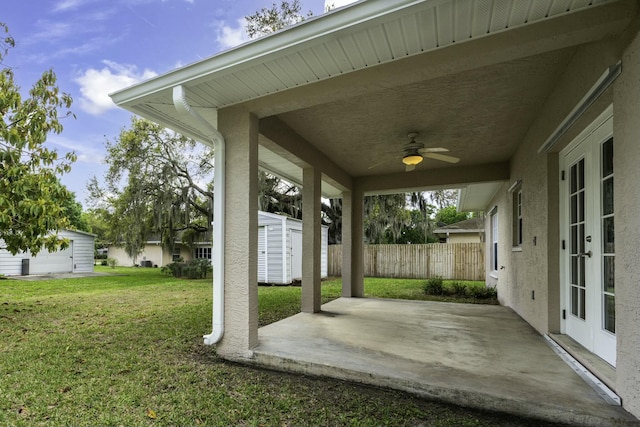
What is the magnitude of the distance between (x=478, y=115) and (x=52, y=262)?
1777 centimetres

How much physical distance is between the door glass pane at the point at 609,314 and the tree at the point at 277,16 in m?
11.3

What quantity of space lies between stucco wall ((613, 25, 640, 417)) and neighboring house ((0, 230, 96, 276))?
51.8 feet

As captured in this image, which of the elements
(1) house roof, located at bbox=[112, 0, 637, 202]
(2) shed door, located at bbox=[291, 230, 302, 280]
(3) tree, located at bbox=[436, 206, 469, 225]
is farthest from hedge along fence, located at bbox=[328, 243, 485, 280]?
(3) tree, located at bbox=[436, 206, 469, 225]

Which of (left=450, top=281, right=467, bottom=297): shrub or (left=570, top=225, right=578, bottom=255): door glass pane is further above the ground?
(left=570, top=225, right=578, bottom=255): door glass pane

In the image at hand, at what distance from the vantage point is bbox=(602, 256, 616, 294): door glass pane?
2.68 m

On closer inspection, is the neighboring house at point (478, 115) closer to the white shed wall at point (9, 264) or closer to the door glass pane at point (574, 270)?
the door glass pane at point (574, 270)

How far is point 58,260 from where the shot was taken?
15.2 metres

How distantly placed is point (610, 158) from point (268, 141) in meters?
3.30

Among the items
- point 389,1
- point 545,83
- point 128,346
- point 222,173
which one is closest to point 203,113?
point 222,173

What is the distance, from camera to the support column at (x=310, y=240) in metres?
5.61

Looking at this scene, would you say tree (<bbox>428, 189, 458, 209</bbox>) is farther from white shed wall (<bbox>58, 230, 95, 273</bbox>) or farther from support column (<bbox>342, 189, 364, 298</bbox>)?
white shed wall (<bbox>58, 230, 95, 273</bbox>)

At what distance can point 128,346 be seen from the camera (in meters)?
3.85

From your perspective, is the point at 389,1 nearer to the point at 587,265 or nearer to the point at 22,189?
the point at 587,265

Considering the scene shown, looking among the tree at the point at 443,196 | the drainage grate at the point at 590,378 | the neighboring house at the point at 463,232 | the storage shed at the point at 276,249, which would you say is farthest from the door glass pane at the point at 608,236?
the tree at the point at 443,196
